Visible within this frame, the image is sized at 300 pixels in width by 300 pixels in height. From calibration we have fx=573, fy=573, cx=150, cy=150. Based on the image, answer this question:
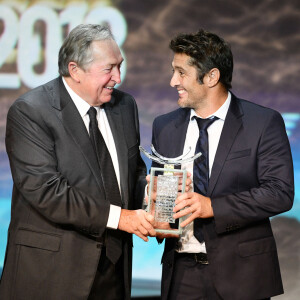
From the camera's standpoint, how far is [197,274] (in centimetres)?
276

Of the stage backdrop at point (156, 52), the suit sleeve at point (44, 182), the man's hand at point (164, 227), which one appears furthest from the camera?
the stage backdrop at point (156, 52)

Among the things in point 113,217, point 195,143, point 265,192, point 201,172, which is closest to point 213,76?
point 195,143

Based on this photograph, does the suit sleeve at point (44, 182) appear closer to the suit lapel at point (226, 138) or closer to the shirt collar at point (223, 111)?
the suit lapel at point (226, 138)

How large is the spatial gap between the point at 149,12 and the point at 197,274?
2654 millimetres

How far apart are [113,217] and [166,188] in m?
0.28

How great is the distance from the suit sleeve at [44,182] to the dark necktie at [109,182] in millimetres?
102

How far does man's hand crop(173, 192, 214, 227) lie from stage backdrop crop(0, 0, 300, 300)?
2.31 metres

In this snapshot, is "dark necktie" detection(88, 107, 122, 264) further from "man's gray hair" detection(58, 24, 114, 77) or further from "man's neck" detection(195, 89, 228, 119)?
"man's neck" detection(195, 89, 228, 119)

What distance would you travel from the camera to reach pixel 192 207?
260 cm

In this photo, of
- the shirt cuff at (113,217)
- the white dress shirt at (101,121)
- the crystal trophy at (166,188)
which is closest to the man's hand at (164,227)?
the crystal trophy at (166,188)

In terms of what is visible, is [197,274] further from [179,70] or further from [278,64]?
[278,64]

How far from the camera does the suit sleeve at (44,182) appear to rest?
2574 mm

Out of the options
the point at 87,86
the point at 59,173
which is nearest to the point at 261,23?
the point at 87,86

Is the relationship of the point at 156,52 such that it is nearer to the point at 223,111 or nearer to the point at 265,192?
the point at 223,111
